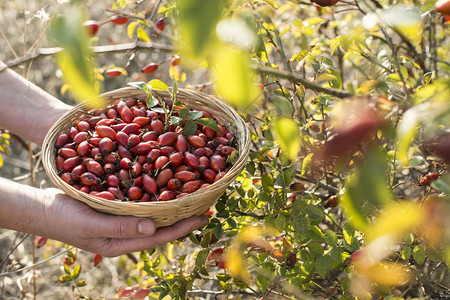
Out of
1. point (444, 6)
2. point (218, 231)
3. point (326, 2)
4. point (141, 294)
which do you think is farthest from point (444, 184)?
point (141, 294)

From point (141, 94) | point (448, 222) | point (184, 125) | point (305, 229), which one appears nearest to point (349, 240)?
point (305, 229)

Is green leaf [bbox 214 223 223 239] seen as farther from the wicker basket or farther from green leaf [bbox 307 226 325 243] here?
green leaf [bbox 307 226 325 243]

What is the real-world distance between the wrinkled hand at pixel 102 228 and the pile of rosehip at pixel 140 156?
0.18 feet

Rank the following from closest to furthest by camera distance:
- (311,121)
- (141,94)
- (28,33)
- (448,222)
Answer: (448,222) < (311,121) < (141,94) < (28,33)

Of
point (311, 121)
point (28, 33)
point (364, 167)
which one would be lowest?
point (28, 33)

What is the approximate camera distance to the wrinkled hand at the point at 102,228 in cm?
107

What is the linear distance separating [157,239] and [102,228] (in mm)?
137

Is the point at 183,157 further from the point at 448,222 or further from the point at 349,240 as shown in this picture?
the point at 448,222

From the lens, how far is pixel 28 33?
3.41 m

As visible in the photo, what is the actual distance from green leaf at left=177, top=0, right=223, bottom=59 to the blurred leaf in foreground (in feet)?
0.20

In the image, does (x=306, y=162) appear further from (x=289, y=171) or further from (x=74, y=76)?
(x=74, y=76)

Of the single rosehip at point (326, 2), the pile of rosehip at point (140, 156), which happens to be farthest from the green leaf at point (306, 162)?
the single rosehip at point (326, 2)

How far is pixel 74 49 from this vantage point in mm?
248

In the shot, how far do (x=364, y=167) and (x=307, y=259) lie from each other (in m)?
0.72
